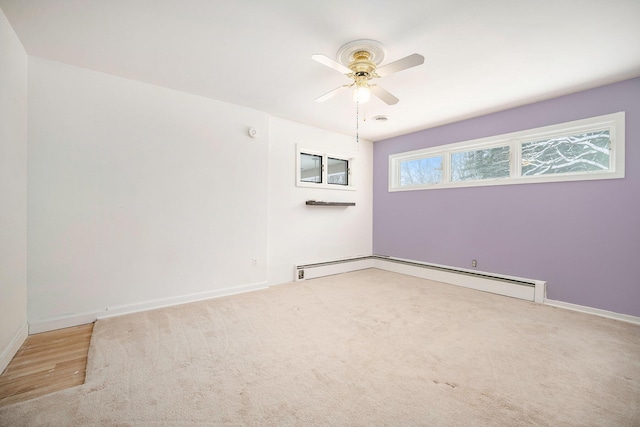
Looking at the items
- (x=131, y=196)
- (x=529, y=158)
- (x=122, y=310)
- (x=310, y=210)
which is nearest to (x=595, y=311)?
(x=529, y=158)

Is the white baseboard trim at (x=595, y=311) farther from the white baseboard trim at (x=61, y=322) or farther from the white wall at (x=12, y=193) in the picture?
the white wall at (x=12, y=193)

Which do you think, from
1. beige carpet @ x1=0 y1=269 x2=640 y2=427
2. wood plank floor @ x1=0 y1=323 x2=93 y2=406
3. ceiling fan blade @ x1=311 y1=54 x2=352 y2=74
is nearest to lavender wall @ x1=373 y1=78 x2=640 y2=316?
beige carpet @ x1=0 y1=269 x2=640 y2=427

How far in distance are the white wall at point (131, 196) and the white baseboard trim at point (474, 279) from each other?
8.66 feet

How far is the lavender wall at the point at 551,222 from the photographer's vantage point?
2.79 meters

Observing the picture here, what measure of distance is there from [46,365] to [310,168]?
12.4 ft

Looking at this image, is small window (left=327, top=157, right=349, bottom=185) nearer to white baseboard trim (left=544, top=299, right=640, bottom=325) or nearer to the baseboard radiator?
the baseboard radiator

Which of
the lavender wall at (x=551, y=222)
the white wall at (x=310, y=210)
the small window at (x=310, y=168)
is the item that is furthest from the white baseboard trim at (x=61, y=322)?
the lavender wall at (x=551, y=222)

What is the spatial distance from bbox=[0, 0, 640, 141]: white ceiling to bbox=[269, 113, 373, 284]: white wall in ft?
3.74

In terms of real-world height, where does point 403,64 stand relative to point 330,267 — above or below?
above

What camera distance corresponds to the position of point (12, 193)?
6.98 ft

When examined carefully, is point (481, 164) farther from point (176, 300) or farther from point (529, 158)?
point (176, 300)

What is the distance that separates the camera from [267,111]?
152 inches

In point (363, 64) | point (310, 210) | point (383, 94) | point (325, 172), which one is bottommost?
point (310, 210)

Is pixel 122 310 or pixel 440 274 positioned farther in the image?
pixel 440 274
